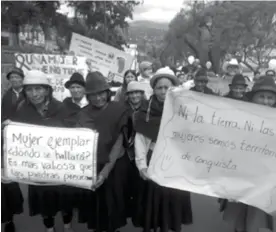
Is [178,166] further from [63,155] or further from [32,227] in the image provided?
[32,227]

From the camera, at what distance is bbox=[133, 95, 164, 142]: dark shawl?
2826mm

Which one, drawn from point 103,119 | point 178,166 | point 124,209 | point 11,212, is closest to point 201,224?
point 124,209

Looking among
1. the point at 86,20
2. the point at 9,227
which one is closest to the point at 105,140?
the point at 9,227

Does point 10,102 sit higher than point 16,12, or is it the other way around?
point 16,12

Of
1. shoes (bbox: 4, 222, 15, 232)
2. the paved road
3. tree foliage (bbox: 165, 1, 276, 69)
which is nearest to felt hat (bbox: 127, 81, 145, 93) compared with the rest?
the paved road

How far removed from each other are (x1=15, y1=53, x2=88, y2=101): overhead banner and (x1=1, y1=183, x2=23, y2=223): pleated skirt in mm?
2297

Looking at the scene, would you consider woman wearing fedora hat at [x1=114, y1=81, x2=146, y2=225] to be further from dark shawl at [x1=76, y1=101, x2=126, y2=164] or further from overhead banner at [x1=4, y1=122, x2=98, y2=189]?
overhead banner at [x1=4, y1=122, x2=98, y2=189]

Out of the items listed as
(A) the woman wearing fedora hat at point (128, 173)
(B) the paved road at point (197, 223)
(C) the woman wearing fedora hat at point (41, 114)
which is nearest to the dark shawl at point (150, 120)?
(A) the woman wearing fedora hat at point (128, 173)

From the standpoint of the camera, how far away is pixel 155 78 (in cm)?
289

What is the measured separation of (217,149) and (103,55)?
400 cm

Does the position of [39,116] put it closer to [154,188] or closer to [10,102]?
[154,188]

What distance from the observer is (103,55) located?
6277 millimetres

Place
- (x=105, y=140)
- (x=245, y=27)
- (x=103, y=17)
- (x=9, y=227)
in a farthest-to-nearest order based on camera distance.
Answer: (x=245, y=27), (x=103, y=17), (x=9, y=227), (x=105, y=140)

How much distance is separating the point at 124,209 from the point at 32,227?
42.0 inches
